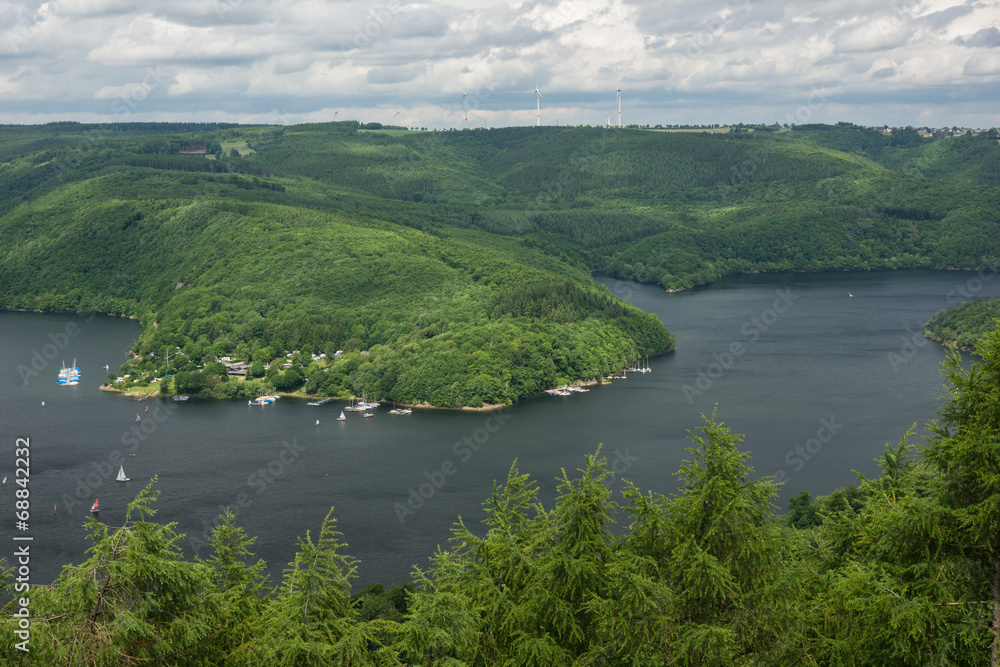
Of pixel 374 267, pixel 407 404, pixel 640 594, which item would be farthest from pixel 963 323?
pixel 640 594

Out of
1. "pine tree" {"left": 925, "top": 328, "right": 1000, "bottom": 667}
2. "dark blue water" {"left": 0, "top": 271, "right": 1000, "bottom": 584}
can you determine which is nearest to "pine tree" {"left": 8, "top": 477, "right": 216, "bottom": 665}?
"pine tree" {"left": 925, "top": 328, "right": 1000, "bottom": 667}

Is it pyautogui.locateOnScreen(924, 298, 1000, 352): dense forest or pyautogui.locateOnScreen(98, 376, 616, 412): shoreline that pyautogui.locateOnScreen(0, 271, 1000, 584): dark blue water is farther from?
pyautogui.locateOnScreen(924, 298, 1000, 352): dense forest

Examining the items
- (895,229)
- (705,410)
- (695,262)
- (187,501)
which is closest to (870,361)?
(705,410)

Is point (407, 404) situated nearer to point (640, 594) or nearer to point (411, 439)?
A: point (411, 439)

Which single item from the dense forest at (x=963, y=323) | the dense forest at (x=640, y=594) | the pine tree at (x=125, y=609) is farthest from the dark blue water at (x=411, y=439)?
the pine tree at (x=125, y=609)

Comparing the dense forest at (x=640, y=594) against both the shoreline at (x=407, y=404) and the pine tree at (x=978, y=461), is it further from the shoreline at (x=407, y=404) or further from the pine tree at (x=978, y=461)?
the shoreline at (x=407, y=404)

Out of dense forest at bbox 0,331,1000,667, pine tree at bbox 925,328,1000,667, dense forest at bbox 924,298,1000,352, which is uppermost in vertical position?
pine tree at bbox 925,328,1000,667

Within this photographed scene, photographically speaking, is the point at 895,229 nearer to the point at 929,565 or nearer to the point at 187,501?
the point at 187,501
